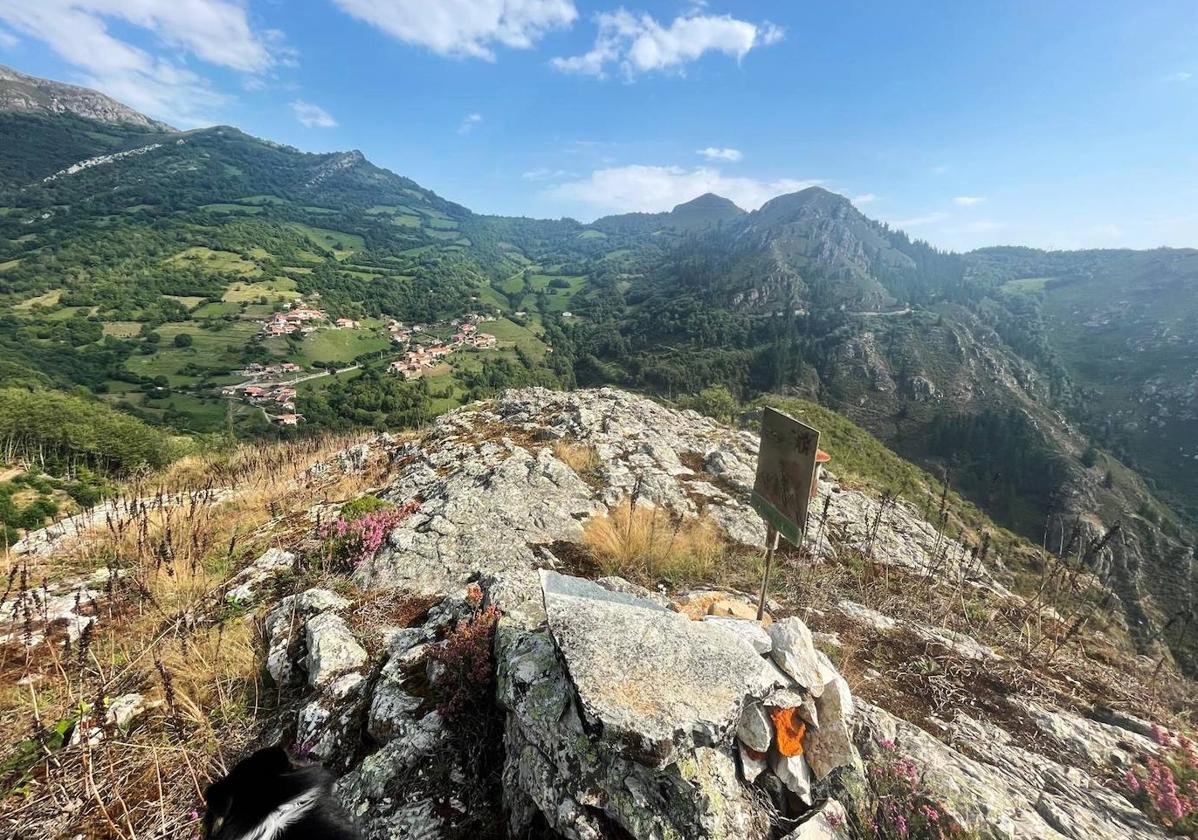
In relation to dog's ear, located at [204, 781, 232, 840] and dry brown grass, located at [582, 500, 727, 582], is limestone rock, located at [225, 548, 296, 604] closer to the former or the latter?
dog's ear, located at [204, 781, 232, 840]

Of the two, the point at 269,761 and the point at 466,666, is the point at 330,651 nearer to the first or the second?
the point at 466,666

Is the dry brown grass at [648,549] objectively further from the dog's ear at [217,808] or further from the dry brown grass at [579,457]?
the dog's ear at [217,808]

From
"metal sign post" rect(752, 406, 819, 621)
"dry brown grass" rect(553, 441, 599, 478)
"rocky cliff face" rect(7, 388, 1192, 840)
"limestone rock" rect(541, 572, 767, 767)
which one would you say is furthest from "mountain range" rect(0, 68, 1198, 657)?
"limestone rock" rect(541, 572, 767, 767)

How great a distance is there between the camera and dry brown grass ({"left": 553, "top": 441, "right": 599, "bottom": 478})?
448 inches

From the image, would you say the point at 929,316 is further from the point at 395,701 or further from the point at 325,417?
the point at 395,701

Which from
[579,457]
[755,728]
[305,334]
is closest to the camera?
[755,728]

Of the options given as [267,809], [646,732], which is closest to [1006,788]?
[646,732]

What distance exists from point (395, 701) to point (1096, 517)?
10605cm

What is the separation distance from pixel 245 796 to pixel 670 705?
87.6 inches

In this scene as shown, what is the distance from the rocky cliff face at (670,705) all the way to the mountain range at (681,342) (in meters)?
58.3

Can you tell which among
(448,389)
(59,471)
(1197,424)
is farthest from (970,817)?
(1197,424)

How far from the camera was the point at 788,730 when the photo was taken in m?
2.98

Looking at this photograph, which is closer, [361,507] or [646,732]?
[646,732]

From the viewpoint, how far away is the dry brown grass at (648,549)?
673 centimetres
